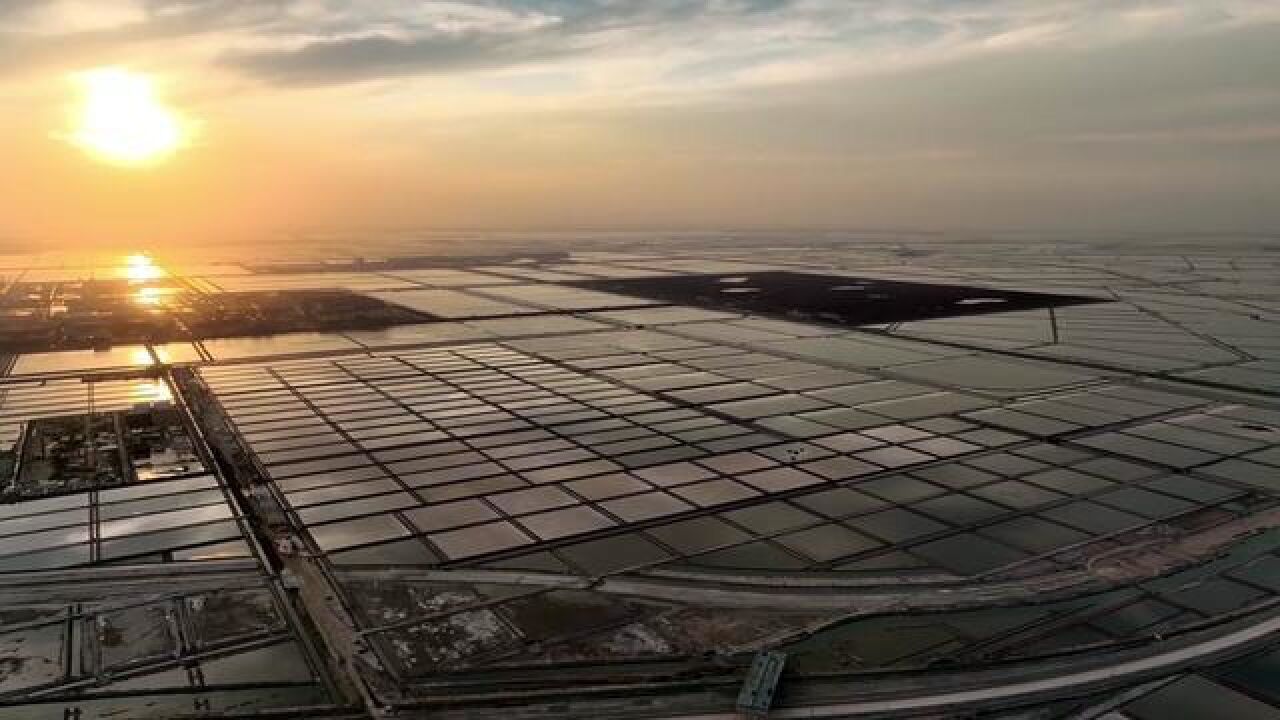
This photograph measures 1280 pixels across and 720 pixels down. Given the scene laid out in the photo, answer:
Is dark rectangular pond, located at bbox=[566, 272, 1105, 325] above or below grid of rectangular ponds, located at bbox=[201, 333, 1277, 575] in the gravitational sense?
above

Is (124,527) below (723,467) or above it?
below

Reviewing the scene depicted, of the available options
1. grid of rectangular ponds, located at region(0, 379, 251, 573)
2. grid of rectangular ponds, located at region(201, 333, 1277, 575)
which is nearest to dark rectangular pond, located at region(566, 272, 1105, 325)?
grid of rectangular ponds, located at region(201, 333, 1277, 575)

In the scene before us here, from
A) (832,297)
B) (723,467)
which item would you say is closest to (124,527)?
(723,467)

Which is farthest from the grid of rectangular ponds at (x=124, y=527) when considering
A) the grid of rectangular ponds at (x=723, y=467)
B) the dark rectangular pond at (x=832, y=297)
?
the dark rectangular pond at (x=832, y=297)

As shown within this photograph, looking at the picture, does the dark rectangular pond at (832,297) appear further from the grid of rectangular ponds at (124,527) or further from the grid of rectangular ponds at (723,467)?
the grid of rectangular ponds at (124,527)

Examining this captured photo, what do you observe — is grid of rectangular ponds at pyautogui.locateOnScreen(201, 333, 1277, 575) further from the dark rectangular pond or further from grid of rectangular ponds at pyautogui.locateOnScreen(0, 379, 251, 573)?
the dark rectangular pond

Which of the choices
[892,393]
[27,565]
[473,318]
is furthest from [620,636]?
[473,318]

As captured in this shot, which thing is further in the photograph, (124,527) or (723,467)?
(723,467)

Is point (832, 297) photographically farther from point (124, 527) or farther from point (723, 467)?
point (124, 527)

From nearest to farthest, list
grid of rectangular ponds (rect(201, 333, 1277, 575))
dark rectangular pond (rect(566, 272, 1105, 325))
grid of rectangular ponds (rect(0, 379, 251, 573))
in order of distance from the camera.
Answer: grid of rectangular ponds (rect(0, 379, 251, 573)), grid of rectangular ponds (rect(201, 333, 1277, 575)), dark rectangular pond (rect(566, 272, 1105, 325))

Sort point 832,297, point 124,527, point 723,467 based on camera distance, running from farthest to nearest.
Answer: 1. point 832,297
2. point 723,467
3. point 124,527

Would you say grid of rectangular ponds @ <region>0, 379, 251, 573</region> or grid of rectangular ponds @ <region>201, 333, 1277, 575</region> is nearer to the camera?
grid of rectangular ponds @ <region>0, 379, 251, 573</region>
